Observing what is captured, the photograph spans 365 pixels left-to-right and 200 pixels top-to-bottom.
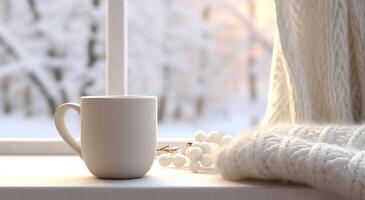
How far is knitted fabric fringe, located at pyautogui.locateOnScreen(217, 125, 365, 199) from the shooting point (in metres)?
0.70

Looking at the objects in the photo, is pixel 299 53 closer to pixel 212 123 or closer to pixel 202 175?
pixel 202 175

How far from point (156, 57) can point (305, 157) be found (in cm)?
116

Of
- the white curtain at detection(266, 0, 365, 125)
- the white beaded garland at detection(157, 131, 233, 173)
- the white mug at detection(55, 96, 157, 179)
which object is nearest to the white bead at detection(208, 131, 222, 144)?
the white beaded garland at detection(157, 131, 233, 173)

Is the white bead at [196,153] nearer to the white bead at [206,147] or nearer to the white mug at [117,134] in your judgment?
the white bead at [206,147]

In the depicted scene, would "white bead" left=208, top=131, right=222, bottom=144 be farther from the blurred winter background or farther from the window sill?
the blurred winter background

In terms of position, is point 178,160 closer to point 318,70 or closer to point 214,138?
point 214,138

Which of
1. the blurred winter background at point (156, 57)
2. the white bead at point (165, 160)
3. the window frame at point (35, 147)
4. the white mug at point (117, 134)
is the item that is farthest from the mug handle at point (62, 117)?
the blurred winter background at point (156, 57)

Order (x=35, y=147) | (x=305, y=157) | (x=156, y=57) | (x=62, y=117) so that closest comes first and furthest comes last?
(x=305, y=157)
(x=62, y=117)
(x=35, y=147)
(x=156, y=57)

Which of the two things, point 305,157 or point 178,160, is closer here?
point 305,157

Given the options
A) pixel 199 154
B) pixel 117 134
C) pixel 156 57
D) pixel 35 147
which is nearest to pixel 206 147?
pixel 199 154

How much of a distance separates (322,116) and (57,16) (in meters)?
1.06

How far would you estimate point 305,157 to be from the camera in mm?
731

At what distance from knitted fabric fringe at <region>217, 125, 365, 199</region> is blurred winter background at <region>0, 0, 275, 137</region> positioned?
88cm

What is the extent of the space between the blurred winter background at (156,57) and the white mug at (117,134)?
2.92 feet
